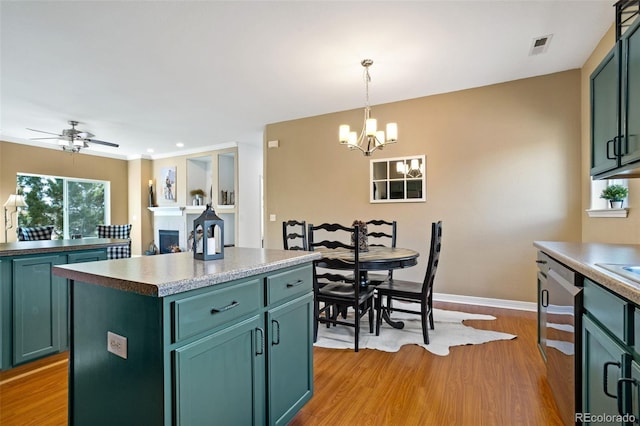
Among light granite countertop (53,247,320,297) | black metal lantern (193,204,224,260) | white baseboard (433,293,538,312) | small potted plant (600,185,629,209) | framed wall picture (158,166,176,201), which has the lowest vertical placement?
white baseboard (433,293,538,312)

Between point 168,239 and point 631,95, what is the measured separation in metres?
8.62

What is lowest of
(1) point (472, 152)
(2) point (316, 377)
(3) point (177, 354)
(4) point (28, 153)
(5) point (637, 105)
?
(2) point (316, 377)

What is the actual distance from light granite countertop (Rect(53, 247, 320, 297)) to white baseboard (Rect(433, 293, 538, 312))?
3084 mm

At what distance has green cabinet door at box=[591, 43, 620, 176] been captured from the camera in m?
1.62

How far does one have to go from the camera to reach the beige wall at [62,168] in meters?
6.11

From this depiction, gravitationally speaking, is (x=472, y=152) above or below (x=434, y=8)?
below

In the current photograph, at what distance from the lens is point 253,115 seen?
4969 mm

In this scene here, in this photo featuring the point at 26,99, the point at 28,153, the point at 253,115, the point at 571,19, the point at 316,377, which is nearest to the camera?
the point at 316,377

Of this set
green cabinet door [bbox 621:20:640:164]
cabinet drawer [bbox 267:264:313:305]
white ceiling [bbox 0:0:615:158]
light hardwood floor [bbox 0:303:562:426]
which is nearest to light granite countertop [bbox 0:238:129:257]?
light hardwood floor [bbox 0:303:562:426]

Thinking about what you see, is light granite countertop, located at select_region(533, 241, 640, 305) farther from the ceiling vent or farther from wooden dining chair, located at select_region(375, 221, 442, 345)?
the ceiling vent

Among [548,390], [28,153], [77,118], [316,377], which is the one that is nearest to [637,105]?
[548,390]

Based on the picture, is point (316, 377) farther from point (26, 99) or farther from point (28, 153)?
point (28, 153)

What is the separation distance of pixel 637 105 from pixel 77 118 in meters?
6.58

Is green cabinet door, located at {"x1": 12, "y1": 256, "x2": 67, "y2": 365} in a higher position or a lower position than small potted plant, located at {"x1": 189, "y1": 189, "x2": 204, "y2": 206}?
lower
